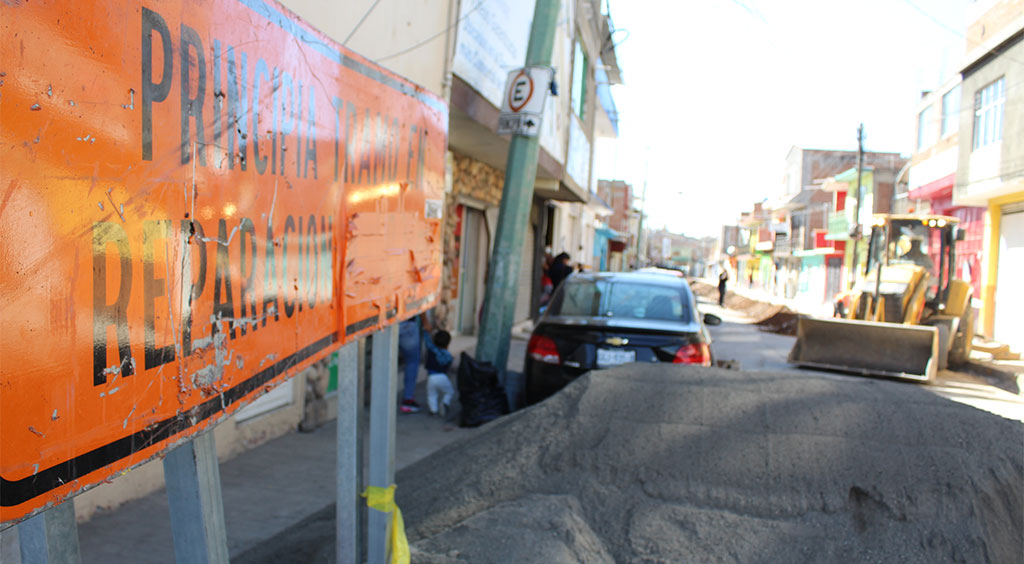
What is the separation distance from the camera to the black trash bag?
6581 millimetres

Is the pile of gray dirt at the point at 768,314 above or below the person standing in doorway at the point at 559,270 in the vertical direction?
below

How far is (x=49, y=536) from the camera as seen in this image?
3.24 ft

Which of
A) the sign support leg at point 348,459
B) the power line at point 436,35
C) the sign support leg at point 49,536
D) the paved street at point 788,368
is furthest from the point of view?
the paved street at point 788,368

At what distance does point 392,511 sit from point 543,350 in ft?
12.3

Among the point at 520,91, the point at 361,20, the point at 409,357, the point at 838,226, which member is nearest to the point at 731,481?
the point at 409,357

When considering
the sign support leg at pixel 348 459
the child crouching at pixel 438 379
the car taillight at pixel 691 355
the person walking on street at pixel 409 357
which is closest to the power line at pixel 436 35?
the person walking on street at pixel 409 357

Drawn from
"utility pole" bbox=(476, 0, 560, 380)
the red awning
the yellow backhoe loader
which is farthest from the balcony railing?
"utility pole" bbox=(476, 0, 560, 380)

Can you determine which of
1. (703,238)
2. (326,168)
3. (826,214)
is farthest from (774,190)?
(703,238)

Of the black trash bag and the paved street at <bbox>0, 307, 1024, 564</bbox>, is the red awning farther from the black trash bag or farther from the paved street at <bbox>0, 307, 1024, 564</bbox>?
the black trash bag

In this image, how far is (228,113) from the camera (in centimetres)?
119

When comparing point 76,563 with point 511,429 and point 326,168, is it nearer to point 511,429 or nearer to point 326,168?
point 326,168

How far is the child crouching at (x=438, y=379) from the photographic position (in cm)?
684

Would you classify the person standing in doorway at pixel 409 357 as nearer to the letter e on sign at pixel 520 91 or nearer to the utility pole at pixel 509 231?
the utility pole at pixel 509 231

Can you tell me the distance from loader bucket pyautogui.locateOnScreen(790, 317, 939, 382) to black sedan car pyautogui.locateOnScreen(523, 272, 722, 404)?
16.9 feet
